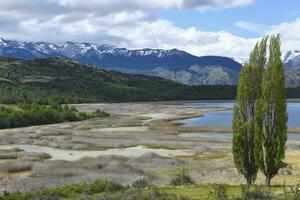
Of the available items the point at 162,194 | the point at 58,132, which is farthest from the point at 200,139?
the point at 162,194

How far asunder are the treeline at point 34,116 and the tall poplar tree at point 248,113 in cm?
9315

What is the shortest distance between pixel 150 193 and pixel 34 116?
363 ft

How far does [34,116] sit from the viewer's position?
136m

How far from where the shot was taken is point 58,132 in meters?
108

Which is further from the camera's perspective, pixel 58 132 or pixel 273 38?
pixel 58 132

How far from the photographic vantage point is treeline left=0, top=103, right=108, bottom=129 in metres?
127

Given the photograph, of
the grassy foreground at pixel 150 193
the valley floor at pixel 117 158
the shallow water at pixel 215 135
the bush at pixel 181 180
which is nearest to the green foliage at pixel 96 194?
the grassy foreground at pixel 150 193

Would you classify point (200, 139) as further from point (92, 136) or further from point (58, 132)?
point (58, 132)

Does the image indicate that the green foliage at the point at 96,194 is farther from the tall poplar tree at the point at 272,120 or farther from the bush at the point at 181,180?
the tall poplar tree at the point at 272,120

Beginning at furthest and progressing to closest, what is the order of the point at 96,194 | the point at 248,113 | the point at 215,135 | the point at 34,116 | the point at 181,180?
the point at 34,116 < the point at 215,135 < the point at 181,180 < the point at 248,113 < the point at 96,194

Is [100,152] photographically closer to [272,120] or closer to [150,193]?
[272,120]

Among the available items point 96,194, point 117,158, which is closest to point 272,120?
point 96,194

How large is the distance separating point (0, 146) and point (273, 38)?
5642 centimetres

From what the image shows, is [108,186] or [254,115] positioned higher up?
[254,115]
